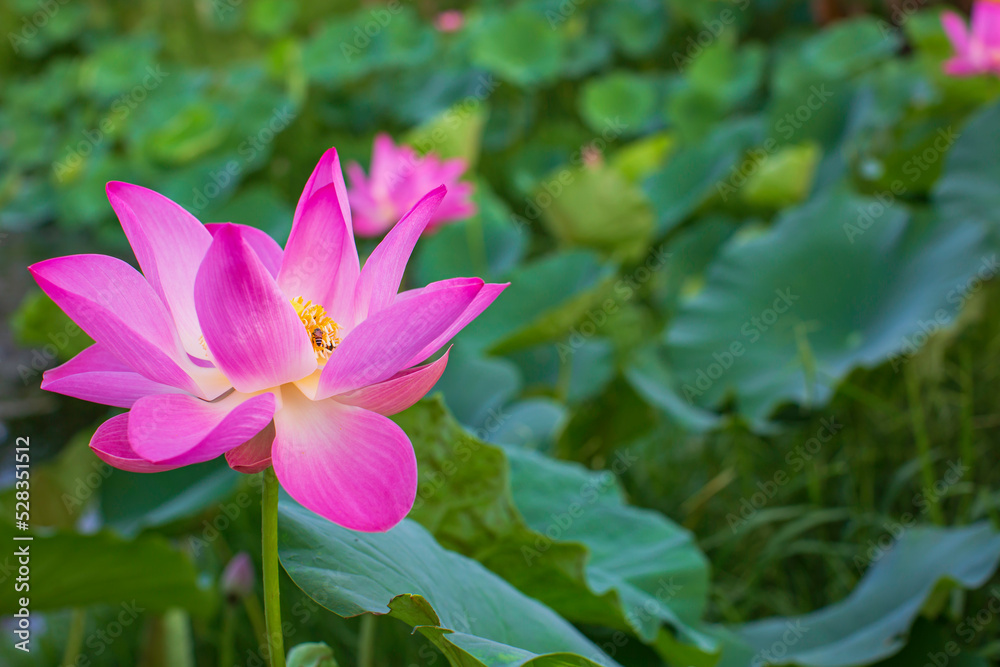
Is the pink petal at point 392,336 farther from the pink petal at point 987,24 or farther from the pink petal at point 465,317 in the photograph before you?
the pink petal at point 987,24

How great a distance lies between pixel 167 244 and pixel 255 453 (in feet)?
0.37

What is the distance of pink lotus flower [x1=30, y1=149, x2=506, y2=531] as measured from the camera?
0.33 meters

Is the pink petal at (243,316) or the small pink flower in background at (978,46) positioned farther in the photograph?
the small pink flower in background at (978,46)

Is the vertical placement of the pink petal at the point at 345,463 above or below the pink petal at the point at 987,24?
below

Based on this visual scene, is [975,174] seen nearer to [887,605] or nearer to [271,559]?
[887,605]

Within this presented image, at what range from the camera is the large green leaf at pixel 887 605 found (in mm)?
668

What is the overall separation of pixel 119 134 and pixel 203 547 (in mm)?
2251
